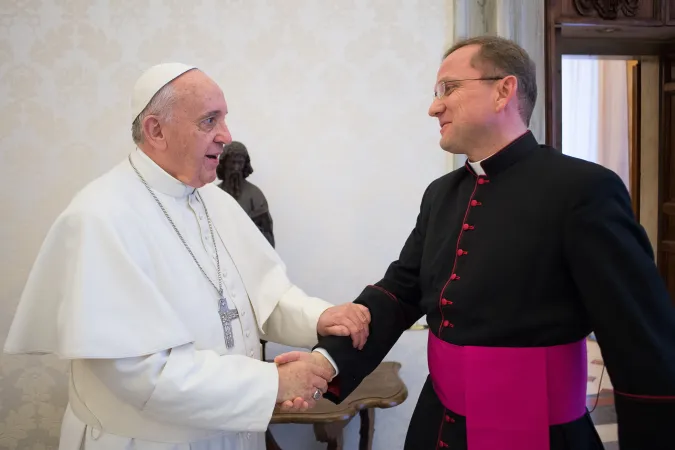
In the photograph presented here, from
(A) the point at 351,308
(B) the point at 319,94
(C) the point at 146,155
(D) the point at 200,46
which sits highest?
(D) the point at 200,46

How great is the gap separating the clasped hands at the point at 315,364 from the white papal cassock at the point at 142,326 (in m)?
0.08

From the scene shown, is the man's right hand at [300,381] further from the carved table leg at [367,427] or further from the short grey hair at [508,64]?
the carved table leg at [367,427]

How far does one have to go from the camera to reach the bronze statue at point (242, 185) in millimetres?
3107

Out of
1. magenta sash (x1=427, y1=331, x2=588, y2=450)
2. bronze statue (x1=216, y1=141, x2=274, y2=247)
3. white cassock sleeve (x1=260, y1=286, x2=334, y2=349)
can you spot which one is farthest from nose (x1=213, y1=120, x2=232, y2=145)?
bronze statue (x1=216, y1=141, x2=274, y2=247)

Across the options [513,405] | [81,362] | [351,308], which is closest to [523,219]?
[513,405]

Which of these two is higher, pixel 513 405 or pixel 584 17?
pixel 584 17

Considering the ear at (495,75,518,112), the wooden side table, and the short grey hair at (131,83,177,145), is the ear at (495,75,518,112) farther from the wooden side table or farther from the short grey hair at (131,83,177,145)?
the wooden side table

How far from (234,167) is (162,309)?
1517 millimetres

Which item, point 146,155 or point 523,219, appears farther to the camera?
point 146,155

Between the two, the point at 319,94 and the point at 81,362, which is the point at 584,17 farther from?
the point at 81,362

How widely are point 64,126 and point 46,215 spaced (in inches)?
19.0

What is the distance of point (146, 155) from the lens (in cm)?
196

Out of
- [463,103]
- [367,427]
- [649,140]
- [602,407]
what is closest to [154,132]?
[463,103]

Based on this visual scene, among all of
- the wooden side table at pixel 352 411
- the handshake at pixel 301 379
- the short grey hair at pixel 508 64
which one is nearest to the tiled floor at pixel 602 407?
the wooden side table at pixel 352 411
